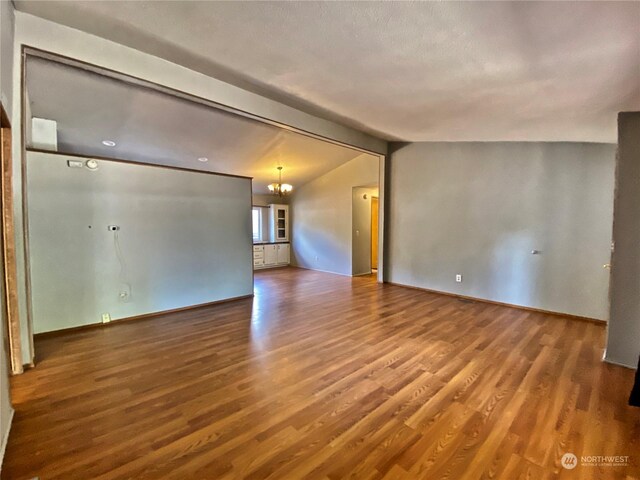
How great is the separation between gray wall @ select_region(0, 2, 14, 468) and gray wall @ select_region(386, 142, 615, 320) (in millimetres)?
5687

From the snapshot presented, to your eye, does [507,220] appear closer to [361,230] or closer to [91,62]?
[361,230]

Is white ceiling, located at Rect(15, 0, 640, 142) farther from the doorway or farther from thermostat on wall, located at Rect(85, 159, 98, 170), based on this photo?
the doorway

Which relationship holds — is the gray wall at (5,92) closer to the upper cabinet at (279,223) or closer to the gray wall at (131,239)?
the gray wall at (131,239)

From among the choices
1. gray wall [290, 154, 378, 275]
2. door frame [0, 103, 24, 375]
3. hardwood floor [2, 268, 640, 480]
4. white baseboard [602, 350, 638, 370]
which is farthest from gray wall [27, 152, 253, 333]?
white baseboard [602, 350, 638, 370]

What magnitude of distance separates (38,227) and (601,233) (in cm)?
706

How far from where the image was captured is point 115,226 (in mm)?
3996

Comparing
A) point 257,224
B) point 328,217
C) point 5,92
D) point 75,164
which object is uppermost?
point 5,92

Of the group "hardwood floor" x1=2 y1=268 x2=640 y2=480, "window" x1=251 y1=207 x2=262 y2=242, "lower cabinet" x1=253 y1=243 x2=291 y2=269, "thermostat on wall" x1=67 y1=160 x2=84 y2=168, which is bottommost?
"hardwood floor" x1=2 y1=268 x2=640 y2=480

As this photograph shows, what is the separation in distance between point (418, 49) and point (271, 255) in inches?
289

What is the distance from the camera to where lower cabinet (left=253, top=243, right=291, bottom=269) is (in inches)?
338
